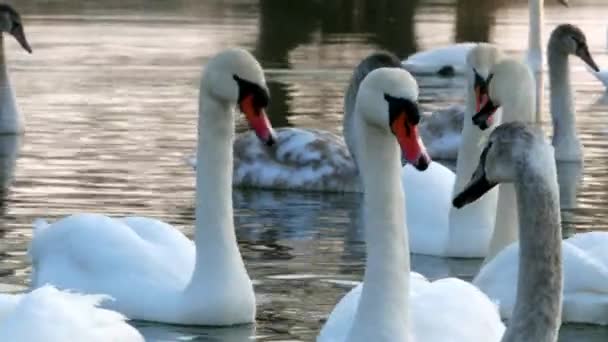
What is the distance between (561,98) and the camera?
1636cm

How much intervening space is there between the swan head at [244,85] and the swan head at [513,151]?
9.67ft

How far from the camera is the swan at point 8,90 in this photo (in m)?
17.1

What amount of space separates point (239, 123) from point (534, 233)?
12.5 meters

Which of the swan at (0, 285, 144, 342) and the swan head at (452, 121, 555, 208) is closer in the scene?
the swan head at (452, 121, 555, 208)

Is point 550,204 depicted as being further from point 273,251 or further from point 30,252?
point 273,251

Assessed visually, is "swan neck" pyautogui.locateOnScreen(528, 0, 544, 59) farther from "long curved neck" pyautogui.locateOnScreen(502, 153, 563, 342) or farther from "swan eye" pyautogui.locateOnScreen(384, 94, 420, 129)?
"long curved neck" pyautogui.locateOnScreen(502, 153, 563, 342)

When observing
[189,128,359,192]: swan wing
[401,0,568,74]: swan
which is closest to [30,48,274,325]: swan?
[189,128,359,192]: swan wing

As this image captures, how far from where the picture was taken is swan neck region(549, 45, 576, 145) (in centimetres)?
1588

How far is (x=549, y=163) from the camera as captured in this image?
603cm

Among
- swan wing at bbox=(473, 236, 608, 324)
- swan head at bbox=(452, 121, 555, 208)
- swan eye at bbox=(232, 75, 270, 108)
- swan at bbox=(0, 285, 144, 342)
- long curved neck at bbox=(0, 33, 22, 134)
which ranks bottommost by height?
long curved neck at bbox=(0, 33, 22, 134)

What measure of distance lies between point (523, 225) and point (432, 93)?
1564 cm

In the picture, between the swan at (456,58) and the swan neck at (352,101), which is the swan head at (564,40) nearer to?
the swan neck at (352,101)

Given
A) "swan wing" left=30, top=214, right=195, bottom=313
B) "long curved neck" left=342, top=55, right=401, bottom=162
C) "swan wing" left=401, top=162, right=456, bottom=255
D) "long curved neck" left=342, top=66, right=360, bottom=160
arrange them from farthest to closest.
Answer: "long curved neck" left=342, top=66, right=360, bottom=160 < "long curved neck" left=342, top=55, right=401, bottom=162 < "swan wing" left=401, top=162, right=456, bottom=255 < "swan wing" left=30, top=214, right=195, bottom=313

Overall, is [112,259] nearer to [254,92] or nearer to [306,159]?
[254,92]
